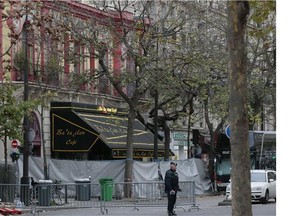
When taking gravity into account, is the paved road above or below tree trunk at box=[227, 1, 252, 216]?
below

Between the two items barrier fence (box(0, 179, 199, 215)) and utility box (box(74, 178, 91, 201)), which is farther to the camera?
utility box (box(74, 178, 91, 201))

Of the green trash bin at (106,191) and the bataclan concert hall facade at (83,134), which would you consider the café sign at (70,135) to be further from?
the green trash bin at (106,191)

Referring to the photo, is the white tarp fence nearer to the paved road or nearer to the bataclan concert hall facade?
the bataclan concert hall facade

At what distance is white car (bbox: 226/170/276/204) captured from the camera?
1192 inches

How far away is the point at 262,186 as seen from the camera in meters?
30.4

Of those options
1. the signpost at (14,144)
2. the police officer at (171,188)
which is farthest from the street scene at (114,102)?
the signpost at (14,144)

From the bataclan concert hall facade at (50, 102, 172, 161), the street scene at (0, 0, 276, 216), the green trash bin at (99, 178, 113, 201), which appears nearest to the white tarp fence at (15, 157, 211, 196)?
the street scene at (0, 0, 276, 216)

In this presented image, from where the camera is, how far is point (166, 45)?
3466 centimetres

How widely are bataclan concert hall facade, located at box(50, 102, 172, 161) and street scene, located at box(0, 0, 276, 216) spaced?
6 centimetres

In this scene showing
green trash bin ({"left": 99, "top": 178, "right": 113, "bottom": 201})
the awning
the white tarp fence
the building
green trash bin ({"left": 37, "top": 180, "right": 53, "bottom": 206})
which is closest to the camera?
green trash bin ({"left": 37, "top": 180, "right": 53, "bottom": 206})

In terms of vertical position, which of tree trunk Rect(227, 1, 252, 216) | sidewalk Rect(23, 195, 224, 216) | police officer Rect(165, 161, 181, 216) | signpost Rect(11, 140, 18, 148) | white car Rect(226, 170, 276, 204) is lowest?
sidewalk Rect(23, 195, 224, 216)
